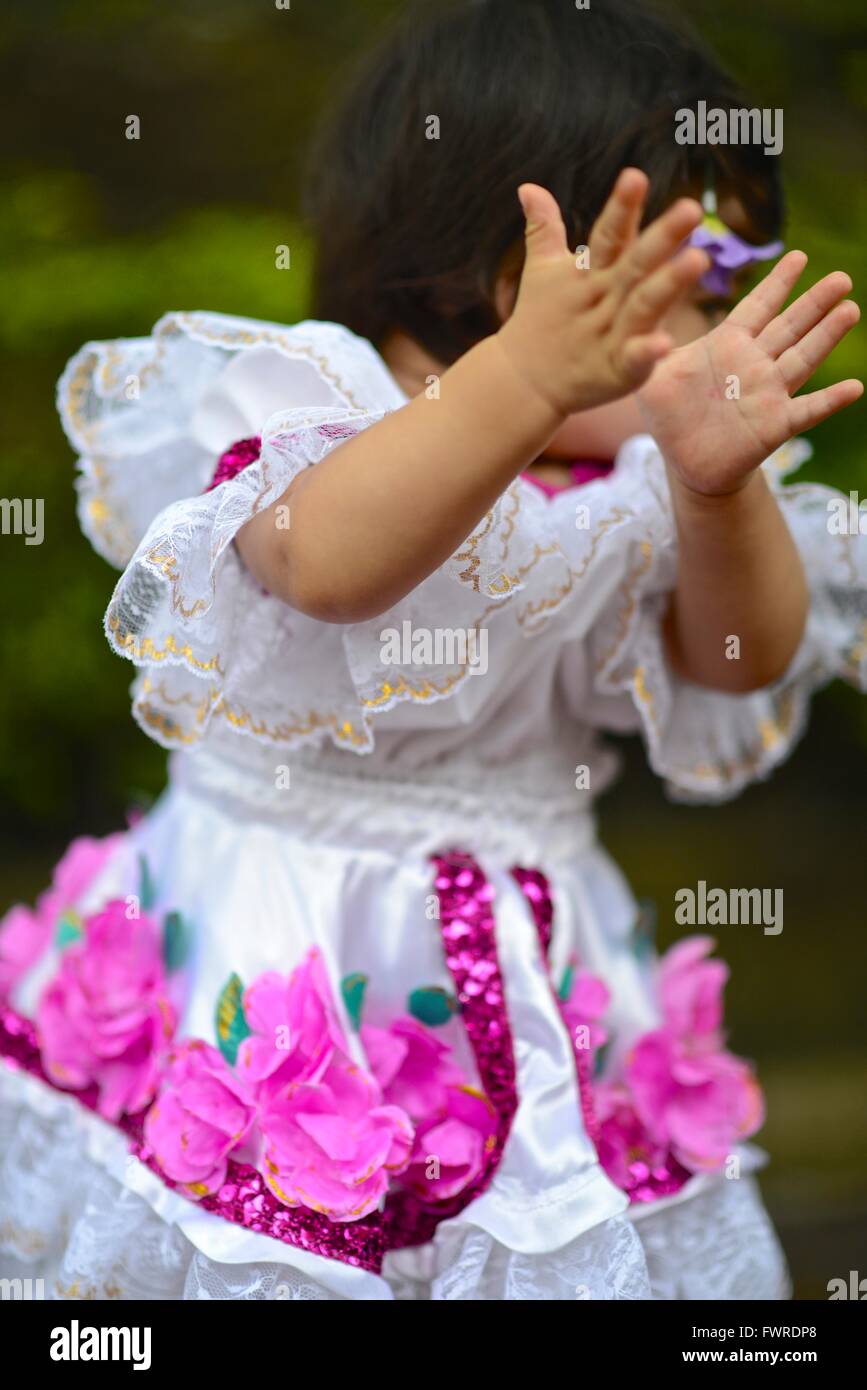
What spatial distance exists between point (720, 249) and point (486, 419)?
1.40 ft

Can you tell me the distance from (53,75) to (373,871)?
2045 millimetres

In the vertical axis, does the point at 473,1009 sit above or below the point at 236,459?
below

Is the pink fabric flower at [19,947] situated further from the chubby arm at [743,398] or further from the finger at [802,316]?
the finger at [802,316]

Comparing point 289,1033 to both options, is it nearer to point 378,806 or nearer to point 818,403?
point 378,806

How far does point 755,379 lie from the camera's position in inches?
35.9

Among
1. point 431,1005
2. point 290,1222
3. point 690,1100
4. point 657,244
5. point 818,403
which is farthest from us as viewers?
point 690,1100

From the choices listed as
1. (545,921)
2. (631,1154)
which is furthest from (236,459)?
(631,1154)

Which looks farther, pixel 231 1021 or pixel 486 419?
pixel 231 1021

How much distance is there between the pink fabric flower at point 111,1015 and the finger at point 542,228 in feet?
2.23

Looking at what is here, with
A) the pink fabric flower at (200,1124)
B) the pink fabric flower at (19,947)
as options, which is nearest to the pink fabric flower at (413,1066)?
the pink fabric flower at (200,1124)

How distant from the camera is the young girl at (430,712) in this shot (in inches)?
37.2

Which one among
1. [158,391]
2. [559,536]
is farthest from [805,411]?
[158,391]

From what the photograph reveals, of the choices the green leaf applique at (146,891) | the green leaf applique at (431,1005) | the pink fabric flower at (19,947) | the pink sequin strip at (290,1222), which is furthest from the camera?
the pink fabric flower at (19,947)

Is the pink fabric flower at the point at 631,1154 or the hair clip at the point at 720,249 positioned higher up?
the hair clip at the point at 720,249
